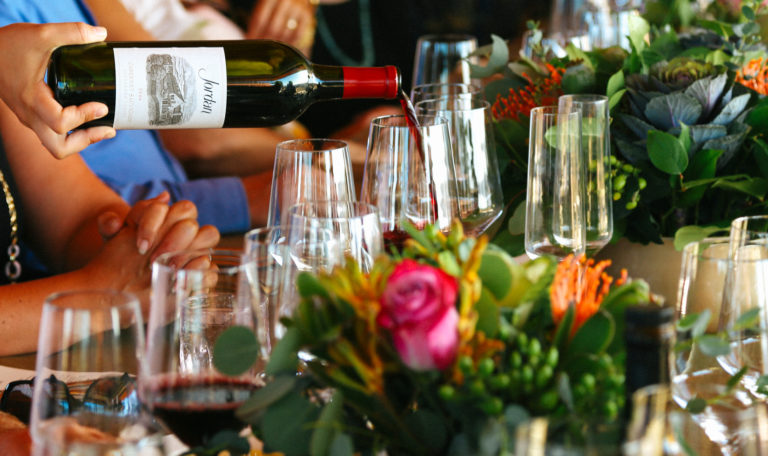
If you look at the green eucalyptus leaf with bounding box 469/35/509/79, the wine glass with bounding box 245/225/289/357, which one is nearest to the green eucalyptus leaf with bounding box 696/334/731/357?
the wine glass with bounding box 245/225/289/357

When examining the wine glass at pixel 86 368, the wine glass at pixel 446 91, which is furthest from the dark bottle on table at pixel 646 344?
the wine glass at pixel 446 91

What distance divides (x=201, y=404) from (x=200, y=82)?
426mm

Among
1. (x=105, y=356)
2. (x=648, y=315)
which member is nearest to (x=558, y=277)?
(x=648, y=315)

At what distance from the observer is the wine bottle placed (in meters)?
0.85

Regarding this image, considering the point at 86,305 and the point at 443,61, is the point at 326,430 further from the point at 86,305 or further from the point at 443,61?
the point at 443,61

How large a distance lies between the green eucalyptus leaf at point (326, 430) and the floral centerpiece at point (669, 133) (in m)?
0.60

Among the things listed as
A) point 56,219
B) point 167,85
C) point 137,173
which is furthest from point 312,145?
point 137,173

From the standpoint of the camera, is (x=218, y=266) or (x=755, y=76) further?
(x=755, y=76)

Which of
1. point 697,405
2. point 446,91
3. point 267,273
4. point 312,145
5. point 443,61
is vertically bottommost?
point 697,405

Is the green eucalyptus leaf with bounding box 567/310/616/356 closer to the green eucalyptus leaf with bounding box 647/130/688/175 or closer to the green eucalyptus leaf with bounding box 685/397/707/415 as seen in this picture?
the green eucalyptus leaf with bounding box 685/397/707/415

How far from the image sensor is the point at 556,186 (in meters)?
0.87

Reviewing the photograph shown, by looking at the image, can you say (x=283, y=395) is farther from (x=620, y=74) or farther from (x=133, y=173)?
(x=133, y=173)

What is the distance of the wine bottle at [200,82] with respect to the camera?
0.85 metres

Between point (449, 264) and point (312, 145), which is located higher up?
point (312, 145)
